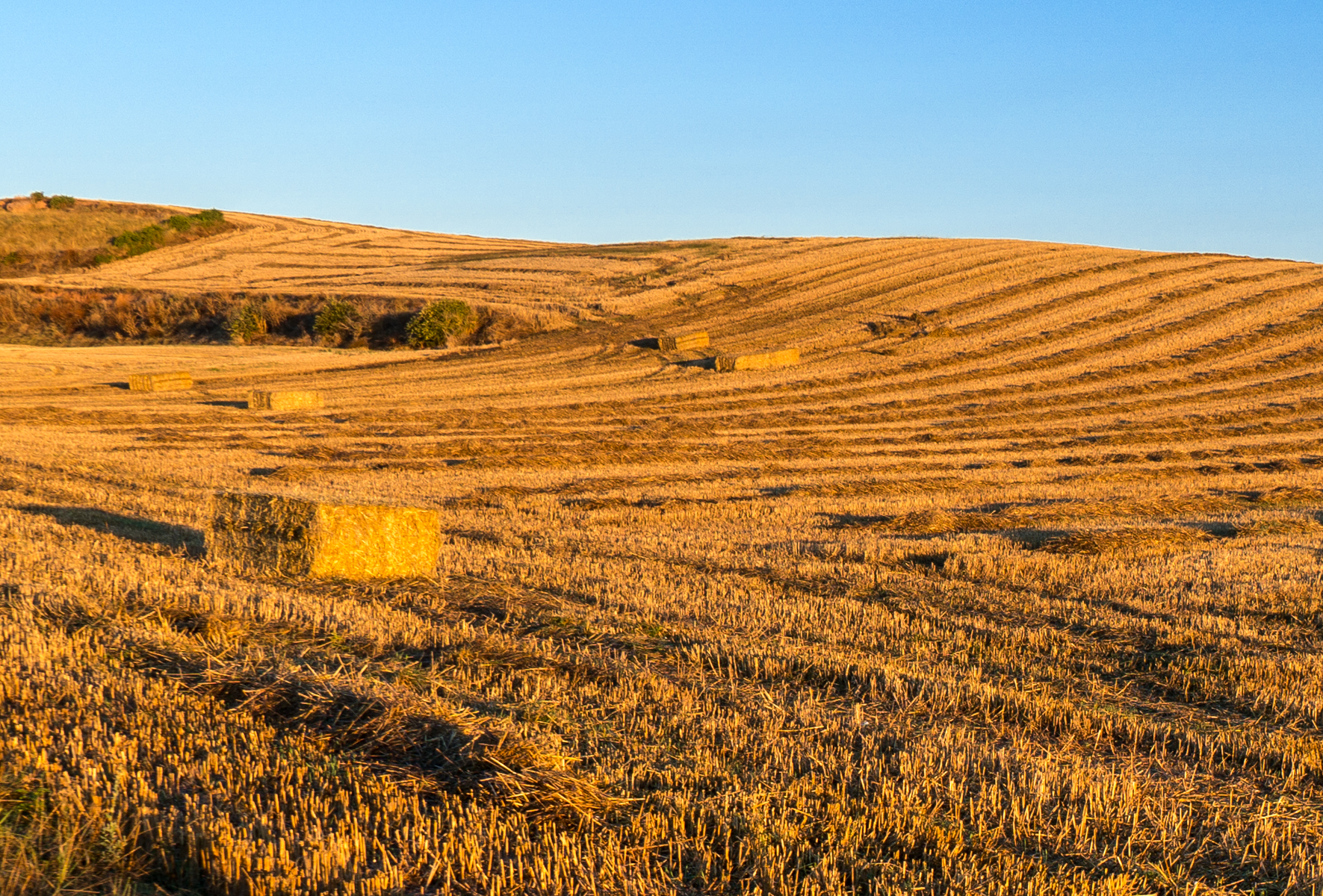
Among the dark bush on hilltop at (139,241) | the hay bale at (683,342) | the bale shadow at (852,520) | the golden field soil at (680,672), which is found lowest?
the bale shadow at (852,520)

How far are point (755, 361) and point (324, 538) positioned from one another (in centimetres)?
2519

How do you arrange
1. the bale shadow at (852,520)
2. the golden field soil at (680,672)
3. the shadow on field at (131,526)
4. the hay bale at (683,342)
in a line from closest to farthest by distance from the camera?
the golden field soil at (680,672)
the shadow on field at (131,526)
the bale shadow at (852,520)
the hay bale at (683,342)

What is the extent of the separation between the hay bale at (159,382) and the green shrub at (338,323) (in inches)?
455

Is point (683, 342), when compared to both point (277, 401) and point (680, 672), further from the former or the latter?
point (680, 672)

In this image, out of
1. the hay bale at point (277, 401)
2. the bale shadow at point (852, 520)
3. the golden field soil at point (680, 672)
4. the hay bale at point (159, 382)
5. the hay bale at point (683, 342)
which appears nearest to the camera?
the golden field soil at point (680, 672)

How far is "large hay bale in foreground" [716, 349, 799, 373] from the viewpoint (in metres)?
33.3

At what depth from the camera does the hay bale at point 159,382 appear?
30609 mm

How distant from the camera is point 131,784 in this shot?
179 inches

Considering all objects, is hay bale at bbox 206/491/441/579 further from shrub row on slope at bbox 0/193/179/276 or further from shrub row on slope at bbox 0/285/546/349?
shrub row on slope at bbox 0/193/179/276

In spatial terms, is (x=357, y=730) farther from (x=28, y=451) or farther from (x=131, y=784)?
(x=28, y=451)

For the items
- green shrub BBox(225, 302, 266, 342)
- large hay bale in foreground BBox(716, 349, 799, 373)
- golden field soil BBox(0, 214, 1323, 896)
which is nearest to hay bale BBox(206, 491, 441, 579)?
golden field soil BBox(0, 214, 1323, 896)

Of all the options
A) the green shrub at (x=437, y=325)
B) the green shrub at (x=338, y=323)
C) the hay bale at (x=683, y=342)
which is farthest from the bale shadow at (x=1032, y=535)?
the green shrub at (x=338, y=323)

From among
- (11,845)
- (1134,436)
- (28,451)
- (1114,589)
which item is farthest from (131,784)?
(1134,436)

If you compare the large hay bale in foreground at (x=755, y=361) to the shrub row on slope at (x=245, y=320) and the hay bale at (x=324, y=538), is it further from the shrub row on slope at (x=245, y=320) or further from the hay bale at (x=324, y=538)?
the hay bale at (x=324, y=538)
